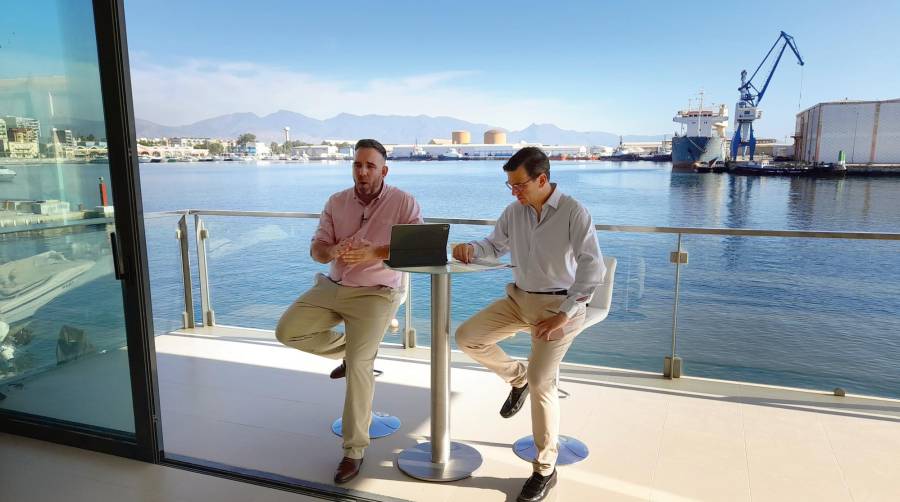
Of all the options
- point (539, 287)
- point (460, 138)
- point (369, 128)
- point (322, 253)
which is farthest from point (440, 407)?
point (369, 128)

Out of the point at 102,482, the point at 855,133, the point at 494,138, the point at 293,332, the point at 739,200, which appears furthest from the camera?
the point at 494,138

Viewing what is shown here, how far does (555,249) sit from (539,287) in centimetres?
18

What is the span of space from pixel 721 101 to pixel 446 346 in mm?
49848

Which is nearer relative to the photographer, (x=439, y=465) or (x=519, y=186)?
(x=519, y=186)

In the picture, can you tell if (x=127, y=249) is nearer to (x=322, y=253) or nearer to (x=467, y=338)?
(x=322, y=253)

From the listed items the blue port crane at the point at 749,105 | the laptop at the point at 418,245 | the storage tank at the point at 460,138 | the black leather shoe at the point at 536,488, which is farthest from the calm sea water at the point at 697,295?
the blue port crane at the point at 749,105

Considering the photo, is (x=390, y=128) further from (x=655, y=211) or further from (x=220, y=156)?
(x=655, y=211)

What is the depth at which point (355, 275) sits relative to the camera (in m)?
2.62

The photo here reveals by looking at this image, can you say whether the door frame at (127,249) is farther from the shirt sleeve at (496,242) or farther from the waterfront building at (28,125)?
the shirt sleeve at (496,242)

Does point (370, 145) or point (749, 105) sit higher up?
point (749, 105)

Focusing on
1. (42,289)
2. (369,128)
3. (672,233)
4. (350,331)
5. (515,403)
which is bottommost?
(515,403)

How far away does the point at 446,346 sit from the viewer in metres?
2.28

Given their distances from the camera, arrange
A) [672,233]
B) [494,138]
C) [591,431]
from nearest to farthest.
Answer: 1. [591,431]
2. [672,233]
3. [494,138]

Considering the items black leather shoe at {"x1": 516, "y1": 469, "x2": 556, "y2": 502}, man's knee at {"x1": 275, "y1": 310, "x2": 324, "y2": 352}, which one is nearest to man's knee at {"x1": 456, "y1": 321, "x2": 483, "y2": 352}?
black leather shoe at {"x1": 516, "y1": 469, "x2": 556, "y2": 502}
